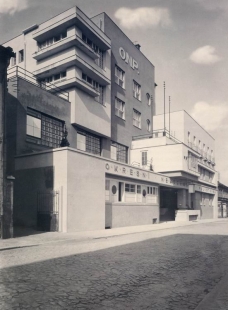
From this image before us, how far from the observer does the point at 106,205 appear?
21.4m

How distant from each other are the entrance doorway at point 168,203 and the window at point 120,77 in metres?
13.4

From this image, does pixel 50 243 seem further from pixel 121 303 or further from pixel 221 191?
pixel 221 191

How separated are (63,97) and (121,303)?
2149 centimetres

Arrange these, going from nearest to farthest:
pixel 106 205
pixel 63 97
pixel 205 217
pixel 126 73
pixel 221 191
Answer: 1. pixel 106 205
2. pixel 63 97
3. pixel 126 73
4. pixel 205 217
5. pixel 221 191

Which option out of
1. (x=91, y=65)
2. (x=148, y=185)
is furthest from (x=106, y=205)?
(x=91, y=65)

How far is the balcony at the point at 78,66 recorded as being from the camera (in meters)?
24.0

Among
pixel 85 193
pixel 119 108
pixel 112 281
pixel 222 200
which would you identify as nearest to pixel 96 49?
pixel 119 108

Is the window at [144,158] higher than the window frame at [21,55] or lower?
lower

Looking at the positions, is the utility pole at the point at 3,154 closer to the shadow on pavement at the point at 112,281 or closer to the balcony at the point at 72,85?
the shadow on pavement at the point at 112,281

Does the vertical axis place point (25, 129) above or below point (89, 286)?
above

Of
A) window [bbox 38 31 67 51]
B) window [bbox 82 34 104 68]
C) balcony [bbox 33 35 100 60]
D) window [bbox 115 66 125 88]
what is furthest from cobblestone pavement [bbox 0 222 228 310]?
→ window [bbox 115 66 125 88]

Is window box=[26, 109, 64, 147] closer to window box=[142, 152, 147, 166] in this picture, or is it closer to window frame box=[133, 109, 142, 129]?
window box=[142, 152, 147, 166]

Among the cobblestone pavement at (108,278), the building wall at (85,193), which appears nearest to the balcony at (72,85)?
the building wall at (85,193)

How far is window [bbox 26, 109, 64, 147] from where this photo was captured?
20453 millimetres
